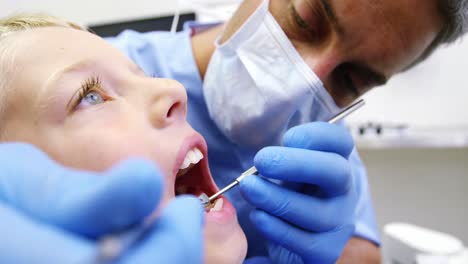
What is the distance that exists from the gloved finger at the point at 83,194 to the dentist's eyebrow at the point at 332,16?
0.53 meters

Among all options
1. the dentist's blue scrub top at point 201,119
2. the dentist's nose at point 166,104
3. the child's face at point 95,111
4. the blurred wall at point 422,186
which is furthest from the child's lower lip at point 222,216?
the blurred wall at point 422,186

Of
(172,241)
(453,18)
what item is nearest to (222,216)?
(172,241)

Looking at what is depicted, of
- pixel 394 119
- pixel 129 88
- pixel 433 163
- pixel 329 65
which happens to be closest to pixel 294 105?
pixel 329 65

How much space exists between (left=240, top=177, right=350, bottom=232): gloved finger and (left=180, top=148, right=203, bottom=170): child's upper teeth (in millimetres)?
95

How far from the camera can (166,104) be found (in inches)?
21.2

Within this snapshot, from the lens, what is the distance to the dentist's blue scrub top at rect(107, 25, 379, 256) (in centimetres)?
87

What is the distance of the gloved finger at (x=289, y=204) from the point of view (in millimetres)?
618

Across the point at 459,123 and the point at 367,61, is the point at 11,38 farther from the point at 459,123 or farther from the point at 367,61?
the point at 459,123

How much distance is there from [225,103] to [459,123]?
135 centimetres

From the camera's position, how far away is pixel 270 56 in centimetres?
77

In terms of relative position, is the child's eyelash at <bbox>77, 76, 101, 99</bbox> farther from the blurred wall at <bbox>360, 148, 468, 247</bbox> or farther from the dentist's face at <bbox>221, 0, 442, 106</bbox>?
the blurred wall at <bbox>360, 148, 468, 247</bbox>

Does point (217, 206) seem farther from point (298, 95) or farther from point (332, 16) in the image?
point (332, 16)

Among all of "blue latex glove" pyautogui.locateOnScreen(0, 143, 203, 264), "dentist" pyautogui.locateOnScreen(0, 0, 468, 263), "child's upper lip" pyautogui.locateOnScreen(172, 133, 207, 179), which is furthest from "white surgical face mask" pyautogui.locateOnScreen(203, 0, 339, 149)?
"blue latex glove" pyautogui.locateOnScreen(0, 143, 203, 264)

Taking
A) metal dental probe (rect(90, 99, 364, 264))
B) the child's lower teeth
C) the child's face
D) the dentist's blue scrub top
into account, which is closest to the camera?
metal dental probe (rect(90, 99, 364, 264))
